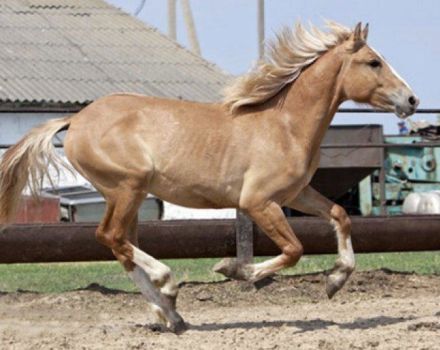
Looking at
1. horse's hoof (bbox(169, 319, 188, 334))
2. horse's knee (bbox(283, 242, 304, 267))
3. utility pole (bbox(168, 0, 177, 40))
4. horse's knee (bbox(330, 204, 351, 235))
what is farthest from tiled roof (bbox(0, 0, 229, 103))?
horse's knee (bbox(283, 242, 304, 267))

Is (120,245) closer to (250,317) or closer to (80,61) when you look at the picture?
(250,317)

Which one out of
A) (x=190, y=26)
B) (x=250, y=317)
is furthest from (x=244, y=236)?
(x=190, y=26)

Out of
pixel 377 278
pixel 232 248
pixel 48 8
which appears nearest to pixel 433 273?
pixel 377 278

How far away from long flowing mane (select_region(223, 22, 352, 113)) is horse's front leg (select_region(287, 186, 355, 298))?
0.78 meters

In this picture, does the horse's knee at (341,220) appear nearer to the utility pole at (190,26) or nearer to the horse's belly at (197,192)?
the horse's belly at (197,192)

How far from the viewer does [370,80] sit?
818cm

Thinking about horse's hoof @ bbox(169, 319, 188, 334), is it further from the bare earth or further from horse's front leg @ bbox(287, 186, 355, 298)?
horse's front leg @ bbox(287, 186, 355, 298)

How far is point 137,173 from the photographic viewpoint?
7859 mm

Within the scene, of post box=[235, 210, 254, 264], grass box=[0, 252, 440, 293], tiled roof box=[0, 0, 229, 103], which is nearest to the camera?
post box=[235, 210, 254, 264]

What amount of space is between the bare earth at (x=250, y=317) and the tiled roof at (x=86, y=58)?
1667 cm

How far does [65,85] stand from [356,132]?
10293 millimetres

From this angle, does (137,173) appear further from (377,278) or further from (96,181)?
(377,278)

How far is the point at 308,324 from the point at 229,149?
4.31 ft

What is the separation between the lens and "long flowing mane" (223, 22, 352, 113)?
27.1ft
